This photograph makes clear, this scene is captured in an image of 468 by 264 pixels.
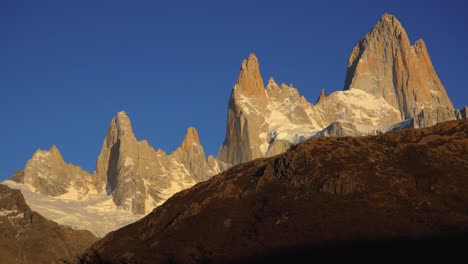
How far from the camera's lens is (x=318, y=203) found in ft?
394

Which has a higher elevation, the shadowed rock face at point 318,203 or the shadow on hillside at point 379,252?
the shadowed rock face at point 318,203

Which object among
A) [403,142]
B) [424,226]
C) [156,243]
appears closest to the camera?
[424,226]

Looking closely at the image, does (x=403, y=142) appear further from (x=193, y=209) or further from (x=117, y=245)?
(x=117, y=245)

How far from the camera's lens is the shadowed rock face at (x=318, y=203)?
111812 mm

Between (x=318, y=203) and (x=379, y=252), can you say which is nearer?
(x=379, y=252)

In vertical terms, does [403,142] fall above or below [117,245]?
above

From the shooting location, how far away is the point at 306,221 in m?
115

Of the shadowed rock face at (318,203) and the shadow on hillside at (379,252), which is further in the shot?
the shadowed rock face at (318,203)

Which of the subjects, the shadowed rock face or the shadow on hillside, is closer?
the shadow on hillside

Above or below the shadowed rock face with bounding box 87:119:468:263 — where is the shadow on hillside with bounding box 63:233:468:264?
below

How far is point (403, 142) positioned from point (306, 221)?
1109 inches

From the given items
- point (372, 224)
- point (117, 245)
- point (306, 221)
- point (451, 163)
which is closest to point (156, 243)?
point (117, 245)

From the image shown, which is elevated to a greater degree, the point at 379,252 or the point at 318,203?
the point at 318,203

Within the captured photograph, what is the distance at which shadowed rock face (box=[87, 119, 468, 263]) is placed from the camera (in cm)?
11181
